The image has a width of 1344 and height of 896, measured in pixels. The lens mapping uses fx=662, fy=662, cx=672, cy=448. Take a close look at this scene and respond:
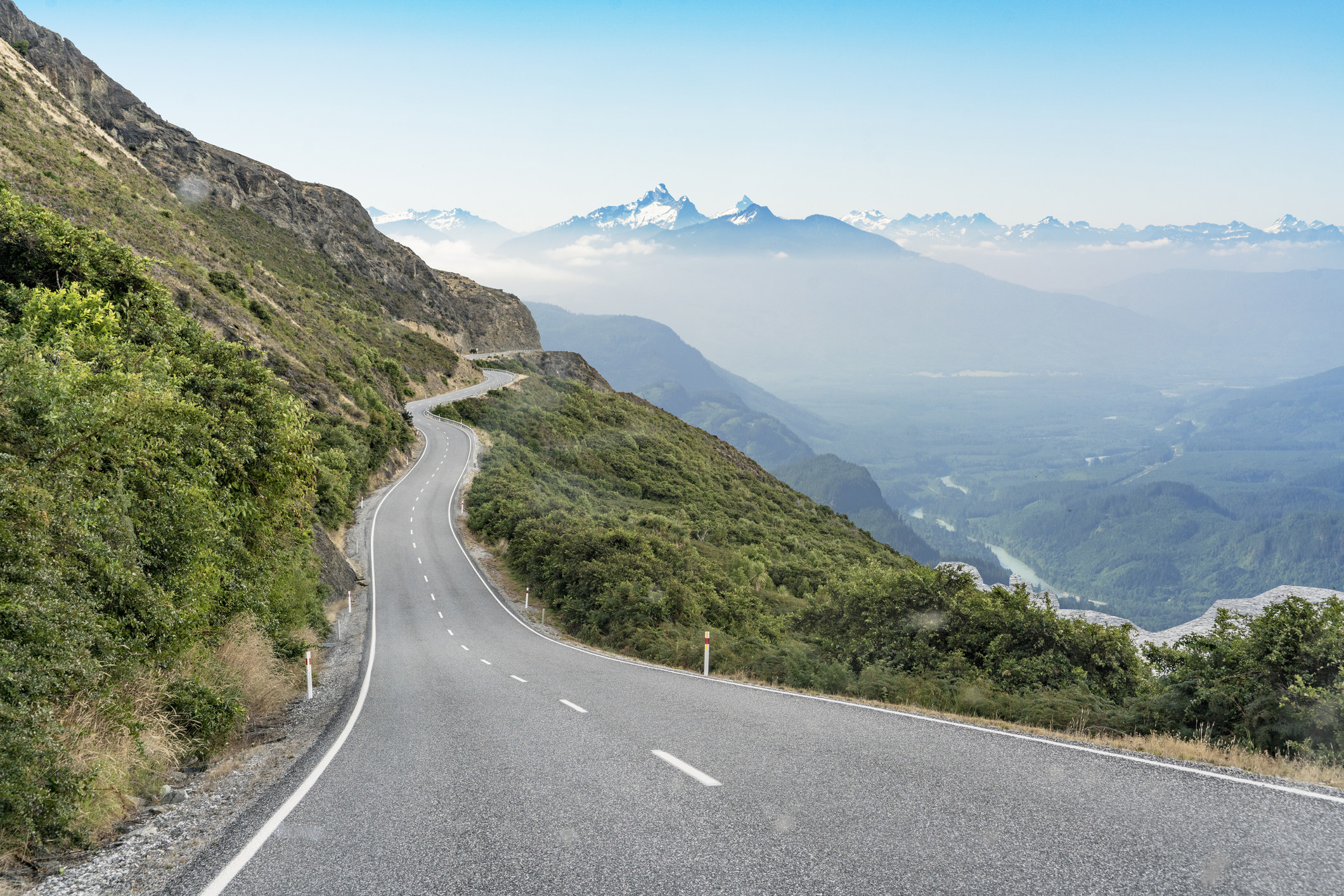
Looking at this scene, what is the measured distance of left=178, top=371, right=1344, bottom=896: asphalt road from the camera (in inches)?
160

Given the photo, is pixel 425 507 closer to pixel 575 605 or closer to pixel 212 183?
pixel 575 605

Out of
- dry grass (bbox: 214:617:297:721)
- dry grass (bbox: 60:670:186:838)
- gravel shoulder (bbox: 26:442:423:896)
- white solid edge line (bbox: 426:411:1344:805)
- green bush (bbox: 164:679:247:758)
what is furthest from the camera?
dry grass (bbox: 214:617:297:721)

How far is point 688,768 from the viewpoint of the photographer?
6359 mm

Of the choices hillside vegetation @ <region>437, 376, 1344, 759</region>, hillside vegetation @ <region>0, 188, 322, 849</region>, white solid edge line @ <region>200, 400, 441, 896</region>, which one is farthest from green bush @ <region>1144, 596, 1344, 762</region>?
hillside vegetation @ <region>0, 188, 322, 849</region>

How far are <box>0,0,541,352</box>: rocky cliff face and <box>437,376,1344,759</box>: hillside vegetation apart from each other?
2429 inches

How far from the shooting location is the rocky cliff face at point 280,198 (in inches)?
2744

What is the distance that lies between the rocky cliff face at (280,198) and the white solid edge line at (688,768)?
83.8m

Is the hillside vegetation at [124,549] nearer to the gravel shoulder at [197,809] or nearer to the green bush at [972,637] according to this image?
the gravel shoulder at [197,809]

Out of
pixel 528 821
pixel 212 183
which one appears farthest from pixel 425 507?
pixel 212 183

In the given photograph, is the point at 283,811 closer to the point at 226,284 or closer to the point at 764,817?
the point at 764,817

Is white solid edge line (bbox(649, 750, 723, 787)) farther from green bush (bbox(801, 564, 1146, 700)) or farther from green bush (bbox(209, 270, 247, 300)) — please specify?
green bush (bbox(209, 270, 247, 300))

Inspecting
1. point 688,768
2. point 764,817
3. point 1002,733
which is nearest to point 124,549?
point 688,768

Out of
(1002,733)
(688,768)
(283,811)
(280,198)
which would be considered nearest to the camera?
(283,811)

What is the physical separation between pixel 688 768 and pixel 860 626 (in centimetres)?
940
